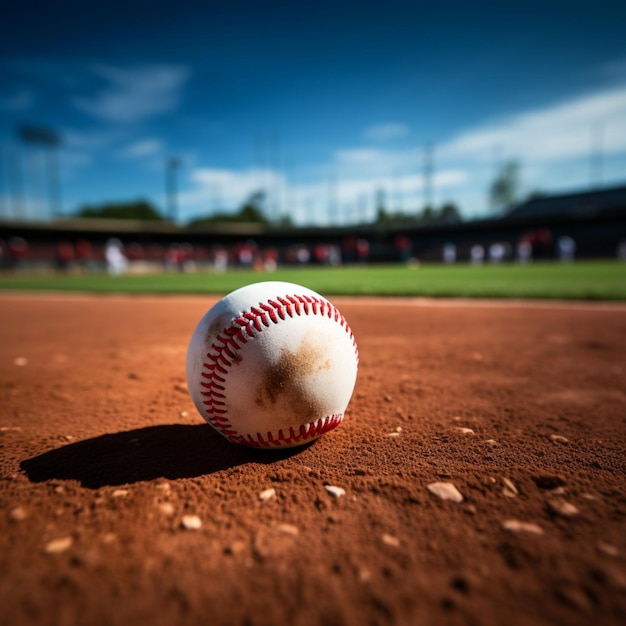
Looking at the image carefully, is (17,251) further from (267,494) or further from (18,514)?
(267,494)

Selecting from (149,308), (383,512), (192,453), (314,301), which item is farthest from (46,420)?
(149,308)

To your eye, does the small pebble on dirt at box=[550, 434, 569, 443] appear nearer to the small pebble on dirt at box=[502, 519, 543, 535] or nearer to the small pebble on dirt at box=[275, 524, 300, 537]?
the small pebble on dirt at box=[502, 519, 543, 535]

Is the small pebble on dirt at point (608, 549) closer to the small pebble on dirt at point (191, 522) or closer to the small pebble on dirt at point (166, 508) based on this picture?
the small pebble on dirt at point (191, 522)

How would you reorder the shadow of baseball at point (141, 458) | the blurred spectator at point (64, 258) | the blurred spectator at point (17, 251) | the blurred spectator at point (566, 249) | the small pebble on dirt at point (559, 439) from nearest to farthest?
the shadow of baseball at point (141, 458), the small pebble on dirt at point (559, 439), the blurred spectator at point (566, 249), the blurred spectator at point (17, 251), the blurred spectator at point (64, 258)

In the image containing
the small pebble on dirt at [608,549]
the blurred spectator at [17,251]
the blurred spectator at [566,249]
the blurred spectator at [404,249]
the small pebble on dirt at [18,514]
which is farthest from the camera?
the blurred spectator at [404,249]

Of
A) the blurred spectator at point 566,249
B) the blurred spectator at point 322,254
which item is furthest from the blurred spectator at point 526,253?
the blurred spectator at point 322,254

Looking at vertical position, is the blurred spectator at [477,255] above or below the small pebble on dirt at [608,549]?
above

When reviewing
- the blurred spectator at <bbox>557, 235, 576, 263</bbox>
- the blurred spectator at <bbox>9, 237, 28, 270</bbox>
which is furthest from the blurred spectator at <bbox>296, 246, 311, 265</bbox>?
the blurred spectator at <bbox>9, 237, 28, 270</bbox>
